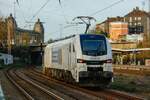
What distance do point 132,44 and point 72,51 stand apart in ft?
367

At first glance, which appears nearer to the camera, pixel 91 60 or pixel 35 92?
pixel 35 92

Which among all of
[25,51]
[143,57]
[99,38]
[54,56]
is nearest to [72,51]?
[99,38]

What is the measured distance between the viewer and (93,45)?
92.6 feet

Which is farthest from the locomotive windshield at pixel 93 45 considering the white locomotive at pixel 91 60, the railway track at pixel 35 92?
the railway track at pixel 35 92

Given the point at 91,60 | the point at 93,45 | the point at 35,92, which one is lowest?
the point at 35,92

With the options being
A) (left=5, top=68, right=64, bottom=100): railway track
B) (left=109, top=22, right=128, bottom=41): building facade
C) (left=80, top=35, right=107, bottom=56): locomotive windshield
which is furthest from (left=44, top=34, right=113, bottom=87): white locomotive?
(left=109, top=22, right=128, bottom=41): building facade

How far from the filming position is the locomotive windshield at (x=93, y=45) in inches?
1097

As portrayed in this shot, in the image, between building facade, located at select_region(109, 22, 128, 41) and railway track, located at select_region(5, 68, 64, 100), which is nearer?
railway track, located at select_region(5, 68, 64, 100)

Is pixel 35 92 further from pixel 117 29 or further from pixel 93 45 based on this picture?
pixel 117 29

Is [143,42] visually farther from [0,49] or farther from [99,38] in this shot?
[99,38]

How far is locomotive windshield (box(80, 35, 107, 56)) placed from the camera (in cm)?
2788

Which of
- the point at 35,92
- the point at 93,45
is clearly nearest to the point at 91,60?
the point at 93,45

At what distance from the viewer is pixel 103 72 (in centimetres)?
2745

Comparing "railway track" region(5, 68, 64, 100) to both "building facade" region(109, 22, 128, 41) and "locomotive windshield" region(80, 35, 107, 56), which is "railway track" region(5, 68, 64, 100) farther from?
"building facade" region(109, 22, 128, 41)
